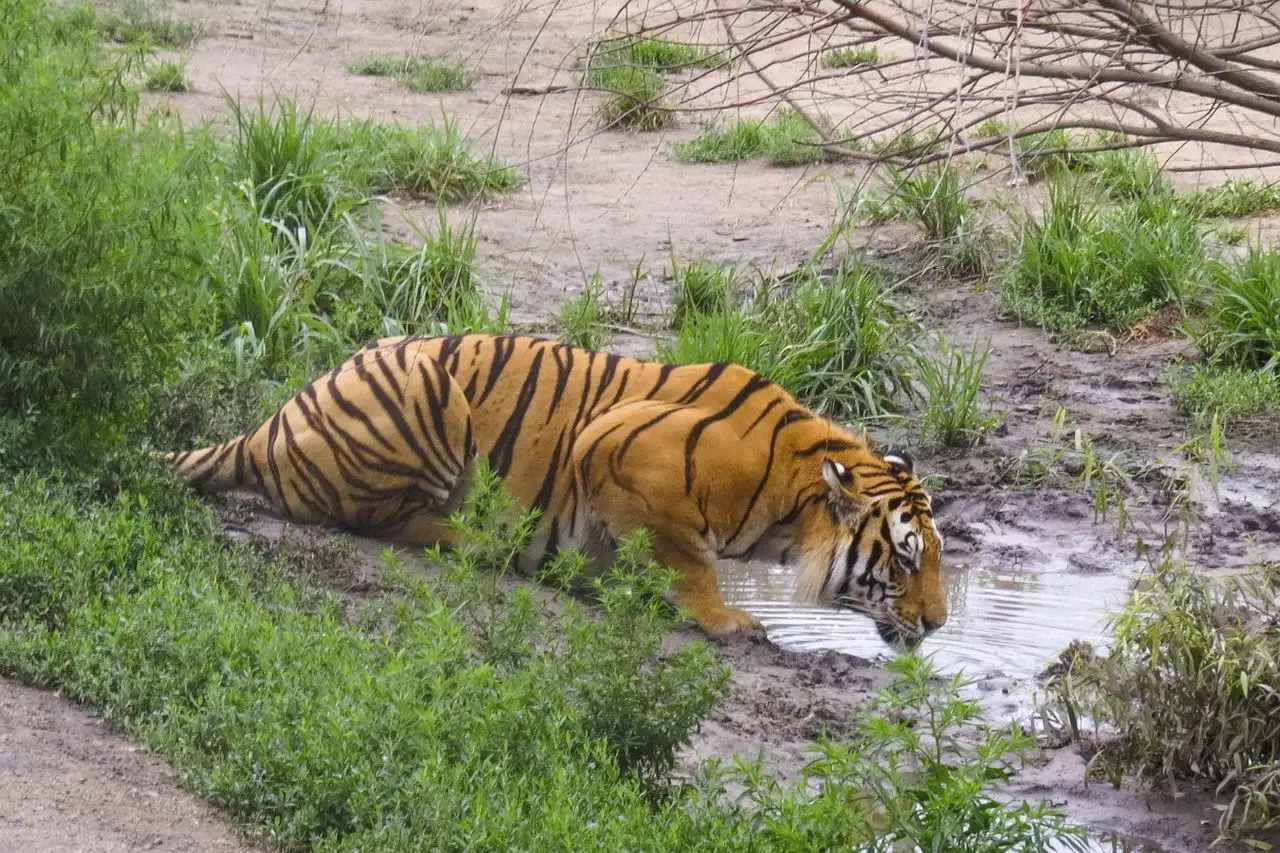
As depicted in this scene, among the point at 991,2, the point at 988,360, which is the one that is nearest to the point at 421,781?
the point at 991,2

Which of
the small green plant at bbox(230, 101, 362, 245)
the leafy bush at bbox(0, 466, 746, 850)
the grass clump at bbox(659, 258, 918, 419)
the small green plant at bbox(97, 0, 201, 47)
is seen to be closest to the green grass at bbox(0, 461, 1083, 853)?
the leafy bush at bbox(0, 466, 746, 850)

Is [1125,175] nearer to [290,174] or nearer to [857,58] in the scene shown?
[290,174]

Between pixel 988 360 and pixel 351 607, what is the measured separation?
459 centimetres

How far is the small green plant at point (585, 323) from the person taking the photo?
26.3 ft

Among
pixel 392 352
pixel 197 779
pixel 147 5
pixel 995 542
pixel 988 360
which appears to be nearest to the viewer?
pixel 197 779

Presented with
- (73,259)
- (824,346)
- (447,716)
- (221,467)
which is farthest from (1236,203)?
(447,716)

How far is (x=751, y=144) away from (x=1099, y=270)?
375 centimetres

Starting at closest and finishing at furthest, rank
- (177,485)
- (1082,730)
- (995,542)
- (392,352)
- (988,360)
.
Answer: (1082,730)
(177,485)
(392,352)
(995,542)
(988,360)

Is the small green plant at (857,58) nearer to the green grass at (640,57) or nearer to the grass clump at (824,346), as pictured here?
the green grass at (640,57)

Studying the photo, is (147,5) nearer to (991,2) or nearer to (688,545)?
(688,545)

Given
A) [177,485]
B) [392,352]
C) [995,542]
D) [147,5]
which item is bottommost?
[995,542]

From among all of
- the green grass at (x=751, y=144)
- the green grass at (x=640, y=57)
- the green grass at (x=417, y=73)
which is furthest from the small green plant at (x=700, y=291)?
the green grass at (x=417, y=73)

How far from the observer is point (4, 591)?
434 cm

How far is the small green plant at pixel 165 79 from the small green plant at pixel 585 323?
4.64 metres
